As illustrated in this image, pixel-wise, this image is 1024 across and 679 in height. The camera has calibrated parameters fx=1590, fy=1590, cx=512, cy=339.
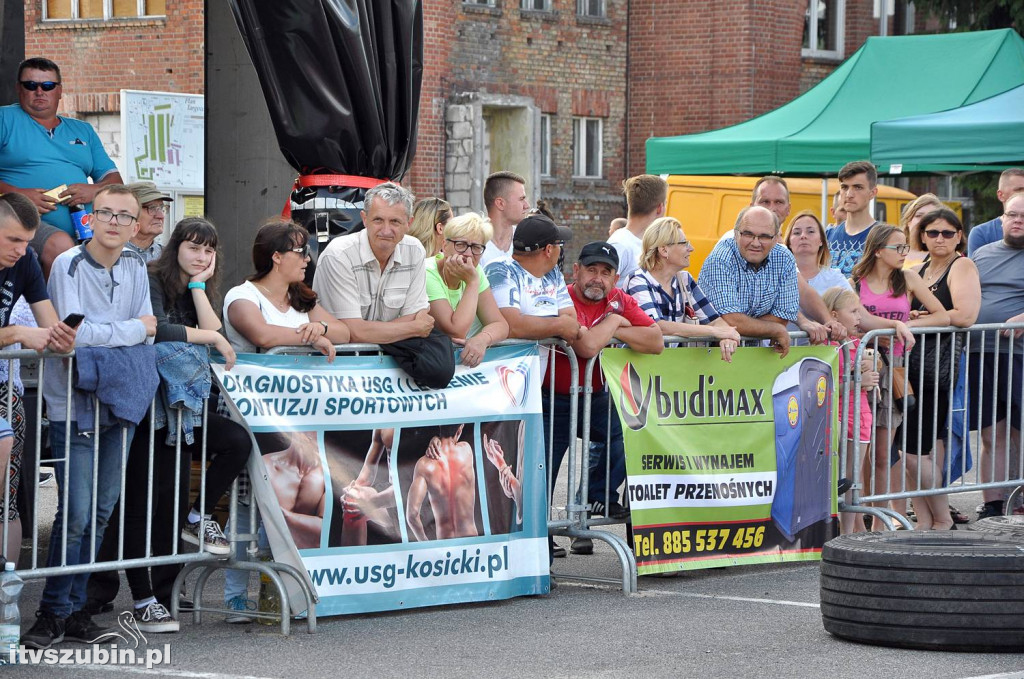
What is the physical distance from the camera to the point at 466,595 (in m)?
7.46

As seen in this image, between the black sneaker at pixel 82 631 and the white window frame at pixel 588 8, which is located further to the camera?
the white window frame at pixel 588 8

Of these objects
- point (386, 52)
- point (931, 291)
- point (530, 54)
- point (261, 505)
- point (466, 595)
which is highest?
point (530, 54)

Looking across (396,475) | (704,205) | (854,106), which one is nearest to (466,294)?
(396,475)

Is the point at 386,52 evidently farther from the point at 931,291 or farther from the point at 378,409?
the point at 931,291

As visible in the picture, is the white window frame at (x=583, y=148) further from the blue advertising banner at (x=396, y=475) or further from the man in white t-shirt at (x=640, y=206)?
the blue advertising banner at (x=396, y=475)

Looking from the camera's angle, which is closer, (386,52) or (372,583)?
(372,583)

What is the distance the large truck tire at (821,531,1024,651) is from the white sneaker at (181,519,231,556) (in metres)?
2.65

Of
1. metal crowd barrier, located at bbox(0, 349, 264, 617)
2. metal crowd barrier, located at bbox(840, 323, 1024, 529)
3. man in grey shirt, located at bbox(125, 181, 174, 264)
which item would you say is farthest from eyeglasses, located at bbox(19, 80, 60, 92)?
metal crowd barrier, located at bbox(840, 323, 1024, 529)

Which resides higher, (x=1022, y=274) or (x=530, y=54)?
(x=530, y=54)

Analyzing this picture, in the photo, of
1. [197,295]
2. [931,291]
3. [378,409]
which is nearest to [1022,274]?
[931,291]

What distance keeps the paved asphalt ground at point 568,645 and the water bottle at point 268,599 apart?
91 millimetres

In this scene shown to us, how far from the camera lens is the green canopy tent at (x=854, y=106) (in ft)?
67.9

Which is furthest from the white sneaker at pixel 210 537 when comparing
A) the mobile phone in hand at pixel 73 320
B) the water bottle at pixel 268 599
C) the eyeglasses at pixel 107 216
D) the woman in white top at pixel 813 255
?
the woman in white top at pixel 813 255

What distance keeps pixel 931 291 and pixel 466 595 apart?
4186 mm
